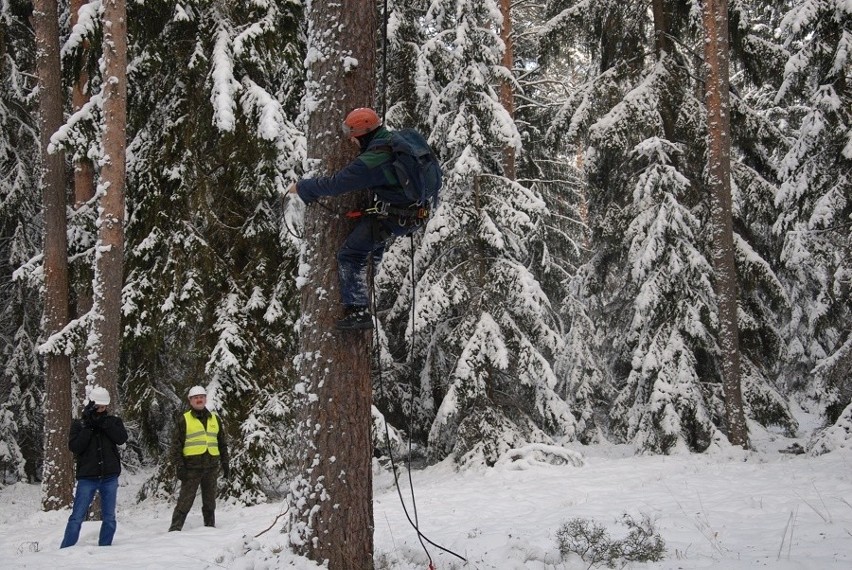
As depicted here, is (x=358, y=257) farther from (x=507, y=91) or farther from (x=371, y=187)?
(x=507, y=91)

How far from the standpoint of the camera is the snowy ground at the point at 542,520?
5.32m

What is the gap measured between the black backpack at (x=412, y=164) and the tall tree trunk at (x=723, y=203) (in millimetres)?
9767

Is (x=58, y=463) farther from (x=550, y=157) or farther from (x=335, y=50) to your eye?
(x=550, y=157)

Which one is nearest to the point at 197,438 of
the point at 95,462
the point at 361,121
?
the point at 95,462

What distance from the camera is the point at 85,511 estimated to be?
7465mm

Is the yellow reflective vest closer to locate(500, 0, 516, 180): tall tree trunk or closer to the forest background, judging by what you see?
the forest background

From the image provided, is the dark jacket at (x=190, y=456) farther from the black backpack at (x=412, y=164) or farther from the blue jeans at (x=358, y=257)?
the black backpack at (x=412, y=164)

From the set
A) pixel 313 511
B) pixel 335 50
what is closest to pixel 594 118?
pixel 335 50

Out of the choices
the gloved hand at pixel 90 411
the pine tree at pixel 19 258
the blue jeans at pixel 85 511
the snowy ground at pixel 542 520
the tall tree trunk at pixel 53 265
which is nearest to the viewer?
the snowy ground at pixel 542 520

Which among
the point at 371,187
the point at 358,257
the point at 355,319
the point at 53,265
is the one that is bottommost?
the point at 355,319

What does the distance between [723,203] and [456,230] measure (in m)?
5.21

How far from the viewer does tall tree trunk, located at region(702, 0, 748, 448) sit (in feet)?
40.9

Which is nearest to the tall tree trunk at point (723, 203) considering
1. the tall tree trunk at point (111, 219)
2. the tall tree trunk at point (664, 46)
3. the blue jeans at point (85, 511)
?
the tall tree trunk at point (664, 46)

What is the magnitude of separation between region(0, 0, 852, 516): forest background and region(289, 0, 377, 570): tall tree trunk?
4.74 meters
